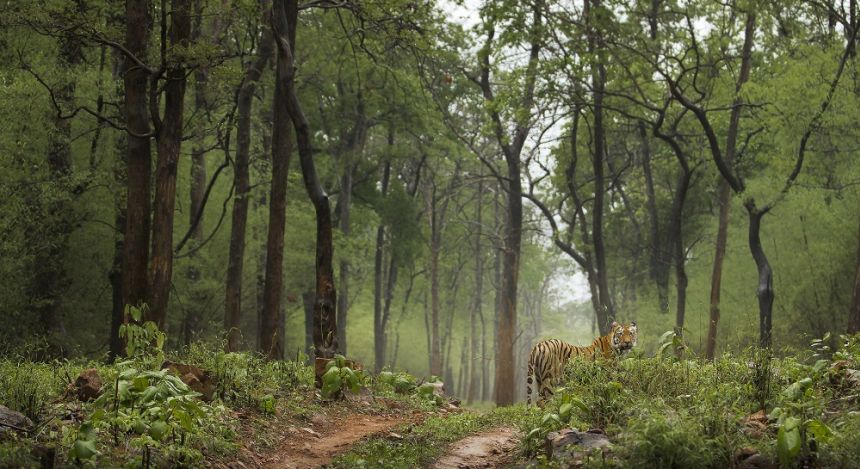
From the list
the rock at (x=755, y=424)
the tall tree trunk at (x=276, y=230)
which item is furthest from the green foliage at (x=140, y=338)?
the rock at (x=755, y=424)

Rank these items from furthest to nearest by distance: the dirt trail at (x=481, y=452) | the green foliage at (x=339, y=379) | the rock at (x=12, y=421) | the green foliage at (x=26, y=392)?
the green foliage at (x=339, y=379) < the dirt trail at (x=481, y=452) < the green foliage at (x=26, y=392) < the rock at (x=12, y=421)

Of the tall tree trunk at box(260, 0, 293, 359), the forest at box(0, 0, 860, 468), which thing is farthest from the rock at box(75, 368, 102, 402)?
the tall tree trunk at box(260, 0, 293, 359)

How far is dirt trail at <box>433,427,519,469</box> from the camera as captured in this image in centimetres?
898

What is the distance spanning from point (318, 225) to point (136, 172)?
3.11 meters

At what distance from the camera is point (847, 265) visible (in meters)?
24.3

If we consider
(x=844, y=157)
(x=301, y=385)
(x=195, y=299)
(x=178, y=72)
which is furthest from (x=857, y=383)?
(x=195, y=299)

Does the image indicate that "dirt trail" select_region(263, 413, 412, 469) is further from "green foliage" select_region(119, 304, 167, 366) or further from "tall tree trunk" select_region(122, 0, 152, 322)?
"tall tree trunk" select_region(122, 0, 152, 322)

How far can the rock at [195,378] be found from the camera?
9.33 m

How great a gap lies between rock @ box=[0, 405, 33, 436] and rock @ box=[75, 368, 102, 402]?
1.26 metres

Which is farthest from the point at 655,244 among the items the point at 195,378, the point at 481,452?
the point at 195,378

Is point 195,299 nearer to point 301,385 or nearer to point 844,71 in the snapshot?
point 301,385

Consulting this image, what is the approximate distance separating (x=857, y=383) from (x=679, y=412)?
6.69 ft

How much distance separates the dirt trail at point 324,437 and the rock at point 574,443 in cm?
229

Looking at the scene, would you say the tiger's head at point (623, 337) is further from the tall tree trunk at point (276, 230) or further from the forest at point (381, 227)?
the tall tree trunk at point (276, 230)
